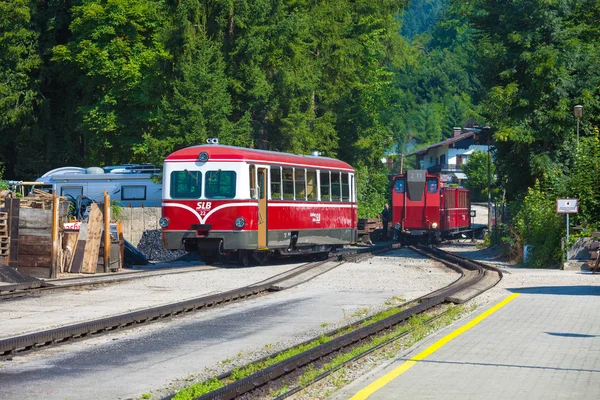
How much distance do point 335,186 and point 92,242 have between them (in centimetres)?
937

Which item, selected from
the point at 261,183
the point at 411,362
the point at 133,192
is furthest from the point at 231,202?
the point at 133,192

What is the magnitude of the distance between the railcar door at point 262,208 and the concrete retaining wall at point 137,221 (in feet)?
23.9

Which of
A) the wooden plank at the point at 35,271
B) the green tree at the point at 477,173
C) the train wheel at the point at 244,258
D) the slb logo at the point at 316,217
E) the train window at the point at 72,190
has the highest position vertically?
the green tree at the point at 477,173

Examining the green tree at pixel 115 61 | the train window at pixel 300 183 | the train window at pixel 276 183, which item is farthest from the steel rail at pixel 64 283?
the green tree at pixel 115 61

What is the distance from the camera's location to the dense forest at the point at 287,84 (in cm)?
3522

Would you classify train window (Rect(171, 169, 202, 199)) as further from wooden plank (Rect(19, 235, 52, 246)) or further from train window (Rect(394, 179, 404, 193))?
train window (Rect(394, 179, 404, 193))

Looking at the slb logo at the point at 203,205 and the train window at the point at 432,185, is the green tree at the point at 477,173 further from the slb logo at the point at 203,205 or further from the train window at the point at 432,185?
the slb logo at the point at 203,205

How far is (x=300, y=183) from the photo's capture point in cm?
2980

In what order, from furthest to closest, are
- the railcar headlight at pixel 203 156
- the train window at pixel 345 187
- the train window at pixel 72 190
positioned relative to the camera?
the train window at pixel 72 190 → the train window at pixel 345 187 → the railcar headlight at pixel 203 156

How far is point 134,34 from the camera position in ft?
A: 168

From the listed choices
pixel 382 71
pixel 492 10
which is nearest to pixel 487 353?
pixel 492 10

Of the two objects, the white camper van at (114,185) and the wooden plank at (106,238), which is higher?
the white camper van at (114,185)

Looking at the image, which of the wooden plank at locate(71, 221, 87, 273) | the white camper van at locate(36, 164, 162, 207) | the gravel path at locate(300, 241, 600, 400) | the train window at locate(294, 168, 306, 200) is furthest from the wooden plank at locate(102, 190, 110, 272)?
the white camper van at locate(36, 164, 162, 207)

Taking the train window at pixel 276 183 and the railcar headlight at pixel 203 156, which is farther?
the train window at pixel 276 183
